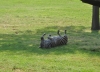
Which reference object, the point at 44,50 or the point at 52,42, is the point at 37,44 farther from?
the point at 44,50

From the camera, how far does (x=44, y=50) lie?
1342 centimetres

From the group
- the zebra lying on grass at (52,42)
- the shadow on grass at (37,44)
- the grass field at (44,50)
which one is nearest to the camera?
the grass field at (44,50)

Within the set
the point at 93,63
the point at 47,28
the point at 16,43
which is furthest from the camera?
the point at 47,28

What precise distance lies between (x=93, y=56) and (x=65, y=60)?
1.24 m

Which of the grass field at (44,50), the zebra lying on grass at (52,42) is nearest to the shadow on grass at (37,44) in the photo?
the grass field at (44,50)

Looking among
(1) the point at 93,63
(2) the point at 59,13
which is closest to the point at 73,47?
(1) the point at 93,63

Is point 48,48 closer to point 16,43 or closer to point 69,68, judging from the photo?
point 16,43

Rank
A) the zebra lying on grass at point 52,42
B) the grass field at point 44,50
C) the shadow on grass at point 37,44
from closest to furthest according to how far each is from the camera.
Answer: the grass field at point 44,50
the shadow on grass at point 37,44
the zebra lying on grass at point 52,42

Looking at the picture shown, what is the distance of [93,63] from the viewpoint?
37.0 feet

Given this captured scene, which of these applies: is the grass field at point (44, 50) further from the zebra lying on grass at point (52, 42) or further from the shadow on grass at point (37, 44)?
the zebra lying on grass at point (52, 42)

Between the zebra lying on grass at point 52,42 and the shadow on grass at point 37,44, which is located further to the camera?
the zebra lying on grass at point 52,42

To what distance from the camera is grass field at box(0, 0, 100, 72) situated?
10.7 metres

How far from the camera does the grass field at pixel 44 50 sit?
10695 millimetres

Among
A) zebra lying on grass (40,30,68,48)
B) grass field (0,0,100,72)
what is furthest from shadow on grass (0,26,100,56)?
zebra lying on grass (40,30,68,48)
